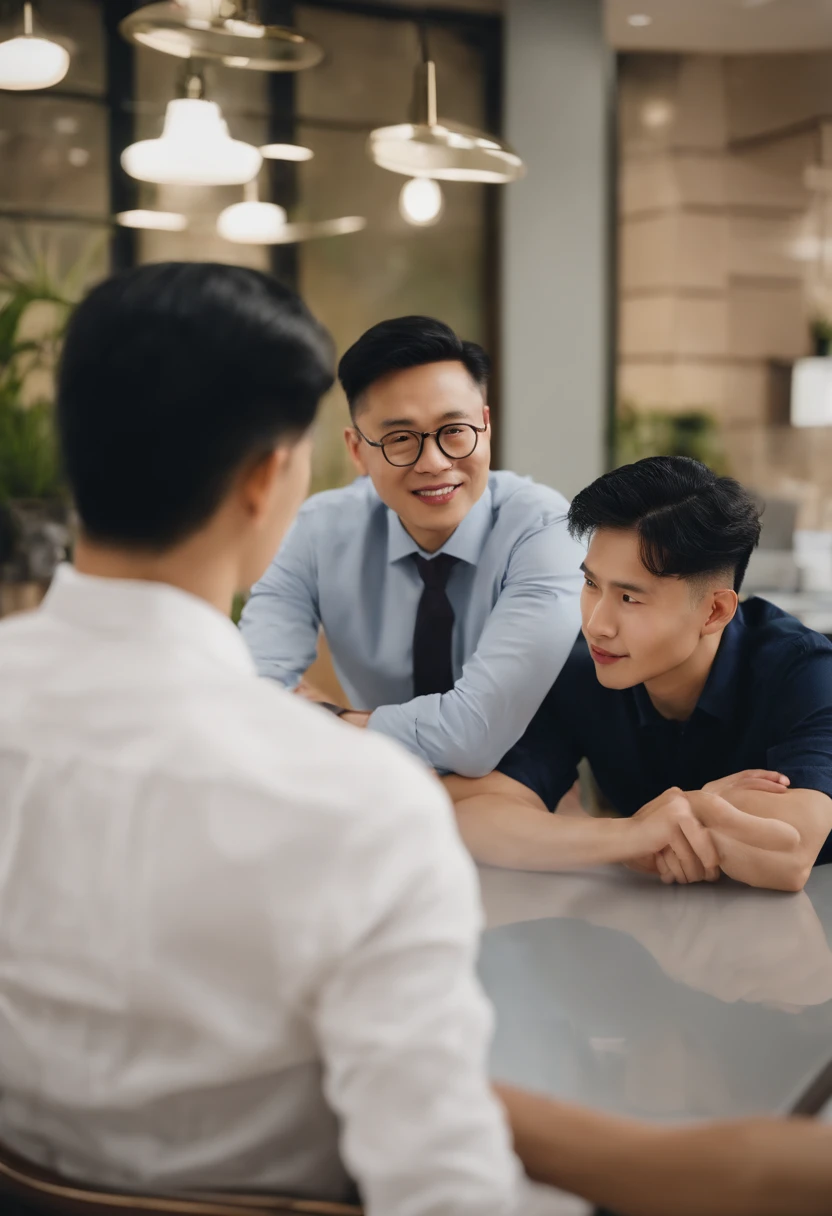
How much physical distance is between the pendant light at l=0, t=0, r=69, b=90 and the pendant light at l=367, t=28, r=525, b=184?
871 millimetres

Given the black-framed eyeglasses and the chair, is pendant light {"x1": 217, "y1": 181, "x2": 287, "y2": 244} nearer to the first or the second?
the black-framed eyeglasses

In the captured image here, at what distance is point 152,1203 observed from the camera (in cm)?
83

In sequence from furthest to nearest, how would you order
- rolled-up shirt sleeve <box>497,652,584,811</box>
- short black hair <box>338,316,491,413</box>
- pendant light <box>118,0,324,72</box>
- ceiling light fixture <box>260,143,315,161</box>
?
ceiling light fixture <box>260,143,315,161</box> < pendant light <box>118,0,324,72</box> < short black hair <box>338,316,491,413</box> < rolled-up shirt sleeve <box>497,652,584,811</box>

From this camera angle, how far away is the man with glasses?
1.96m

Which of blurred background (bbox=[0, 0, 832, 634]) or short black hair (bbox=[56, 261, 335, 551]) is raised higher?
blurred background (bbox=[0, 0, 832, 634])

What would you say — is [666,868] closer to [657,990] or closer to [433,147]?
[657,990]

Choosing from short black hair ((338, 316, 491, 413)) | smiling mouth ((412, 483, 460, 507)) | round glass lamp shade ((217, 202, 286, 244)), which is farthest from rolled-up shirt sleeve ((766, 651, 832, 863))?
round glass lamp shade ((217, 202, 286, 244))

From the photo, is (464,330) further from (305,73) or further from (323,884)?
(323,884)

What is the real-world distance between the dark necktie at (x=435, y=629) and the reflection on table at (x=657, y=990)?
701 millimetres

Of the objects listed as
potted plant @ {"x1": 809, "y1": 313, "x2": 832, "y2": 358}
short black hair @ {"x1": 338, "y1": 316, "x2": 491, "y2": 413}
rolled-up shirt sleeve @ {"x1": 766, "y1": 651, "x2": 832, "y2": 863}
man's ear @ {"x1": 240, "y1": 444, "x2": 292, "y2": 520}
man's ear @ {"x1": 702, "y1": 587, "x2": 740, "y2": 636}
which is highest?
potted plant @ {"x1": 809, "y1": 313, "x2": 832, "y2": 358}

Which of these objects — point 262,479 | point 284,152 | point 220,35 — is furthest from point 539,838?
point 284,152

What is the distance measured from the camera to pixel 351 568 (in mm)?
2334

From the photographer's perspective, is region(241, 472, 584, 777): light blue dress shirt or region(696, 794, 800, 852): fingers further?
region(241, 472, 584, 777): light blue dress shirt

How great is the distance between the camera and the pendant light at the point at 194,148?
293 cm
